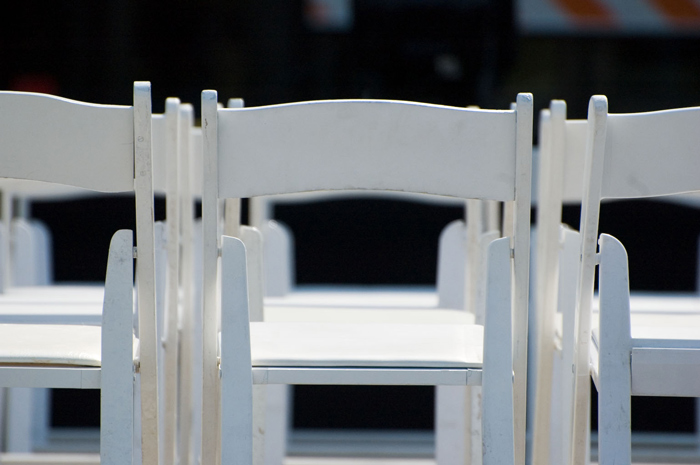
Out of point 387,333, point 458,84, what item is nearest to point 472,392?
point 387,333

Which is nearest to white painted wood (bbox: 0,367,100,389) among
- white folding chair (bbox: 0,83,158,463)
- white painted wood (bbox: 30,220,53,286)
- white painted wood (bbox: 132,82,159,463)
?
white folding chair (bbox: 0,83,158,463)

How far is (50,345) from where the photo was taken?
4.20 ft

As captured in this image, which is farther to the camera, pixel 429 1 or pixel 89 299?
pixel 429 1

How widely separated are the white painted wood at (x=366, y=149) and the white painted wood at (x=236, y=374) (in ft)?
0.41

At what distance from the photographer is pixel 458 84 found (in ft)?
11.7

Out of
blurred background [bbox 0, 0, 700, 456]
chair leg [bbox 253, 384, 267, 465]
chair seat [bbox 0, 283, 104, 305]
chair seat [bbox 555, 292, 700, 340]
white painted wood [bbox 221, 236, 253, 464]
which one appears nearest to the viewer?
white painted wood [bbox 221, 236, 253, 464]

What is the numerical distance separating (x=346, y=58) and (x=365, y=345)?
2421mm

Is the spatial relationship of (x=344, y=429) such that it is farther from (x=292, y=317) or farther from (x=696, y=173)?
(x=696, y=173)

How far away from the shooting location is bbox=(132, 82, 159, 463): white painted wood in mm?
1248

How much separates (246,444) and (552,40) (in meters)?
2.81

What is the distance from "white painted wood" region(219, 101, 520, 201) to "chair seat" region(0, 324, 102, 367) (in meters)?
0.30

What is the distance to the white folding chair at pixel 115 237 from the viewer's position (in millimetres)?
1214

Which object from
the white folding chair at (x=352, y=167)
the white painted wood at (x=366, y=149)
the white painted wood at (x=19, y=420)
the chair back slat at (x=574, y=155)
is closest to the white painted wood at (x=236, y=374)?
the white folding chair at (x=352, y=167)

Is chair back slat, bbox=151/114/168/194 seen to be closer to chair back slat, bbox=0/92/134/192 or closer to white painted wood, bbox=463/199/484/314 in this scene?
chair back slat, bbox=0/92/134/192
